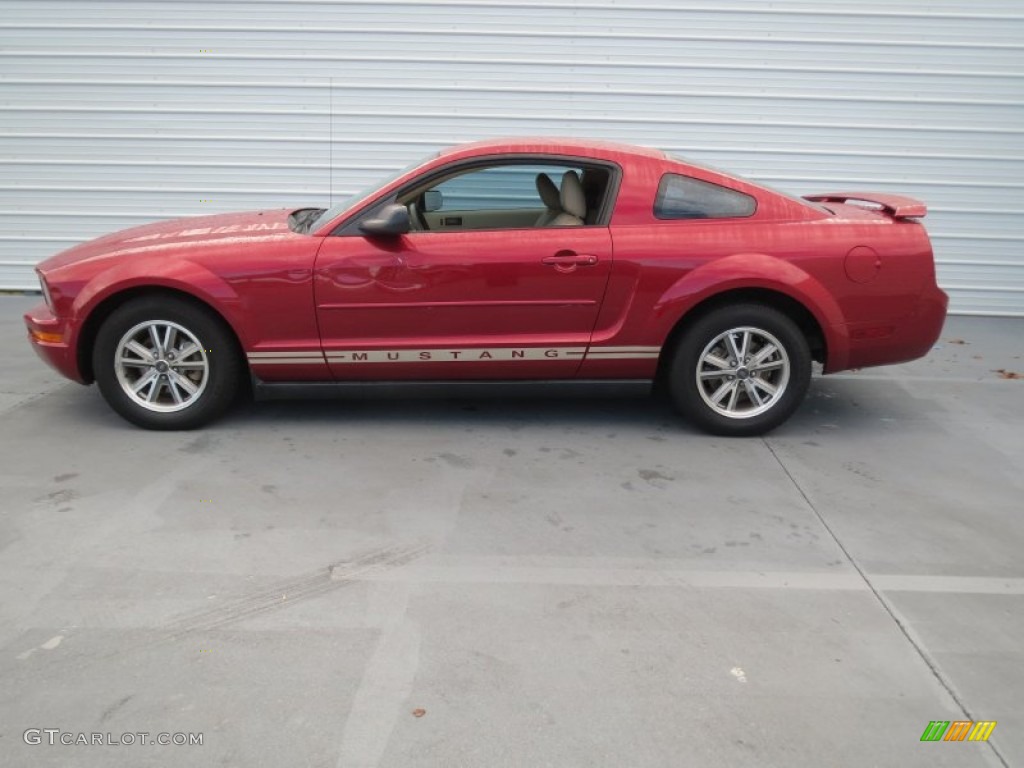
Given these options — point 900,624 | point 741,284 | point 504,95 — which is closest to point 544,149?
point 741,284

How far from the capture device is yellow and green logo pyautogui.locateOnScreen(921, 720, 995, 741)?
2.64m

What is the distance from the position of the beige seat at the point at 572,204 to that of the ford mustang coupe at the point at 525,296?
12 millimetres

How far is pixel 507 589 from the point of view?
3396 millimetres

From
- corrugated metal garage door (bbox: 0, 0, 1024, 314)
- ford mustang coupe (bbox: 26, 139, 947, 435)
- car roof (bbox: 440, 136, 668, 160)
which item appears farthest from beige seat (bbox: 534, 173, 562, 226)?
corrugated metal garage door (bbox: 0, 0, 1024, 314)

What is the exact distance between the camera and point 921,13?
7840mm

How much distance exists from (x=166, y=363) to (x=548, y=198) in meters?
2.26

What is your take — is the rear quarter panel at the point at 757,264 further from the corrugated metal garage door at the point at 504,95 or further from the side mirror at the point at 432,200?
the corrugated metal garage door at the point at 504,95

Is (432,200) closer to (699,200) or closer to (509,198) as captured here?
(509,198)

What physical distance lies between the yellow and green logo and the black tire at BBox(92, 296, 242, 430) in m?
3.66

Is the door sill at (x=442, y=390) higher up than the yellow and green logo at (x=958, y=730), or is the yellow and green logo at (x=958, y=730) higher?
the yellow and green logo at (x=958, y=730)

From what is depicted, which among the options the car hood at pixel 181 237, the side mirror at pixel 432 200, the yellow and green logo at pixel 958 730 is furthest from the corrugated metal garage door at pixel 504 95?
the yellow and green logo at pixel 958 730

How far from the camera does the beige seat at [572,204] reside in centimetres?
499

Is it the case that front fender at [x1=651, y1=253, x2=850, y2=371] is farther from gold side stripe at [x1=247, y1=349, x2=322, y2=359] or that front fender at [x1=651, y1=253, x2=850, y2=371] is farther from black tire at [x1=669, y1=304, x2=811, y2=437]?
gold side stripe at [x1=247, y1=349, x2=322, y2=359]

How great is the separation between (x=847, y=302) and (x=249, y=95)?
5.51 m
